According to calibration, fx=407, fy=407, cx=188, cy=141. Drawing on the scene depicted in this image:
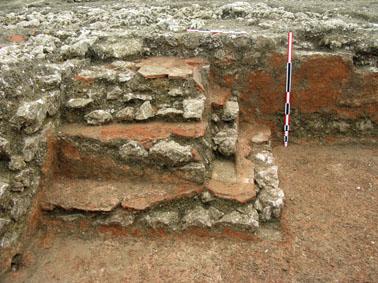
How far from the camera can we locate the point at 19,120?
3.54 m

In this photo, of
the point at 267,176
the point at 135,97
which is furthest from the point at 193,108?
the point at 267,176

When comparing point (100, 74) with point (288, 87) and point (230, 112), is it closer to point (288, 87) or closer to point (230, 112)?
point (230, 112)

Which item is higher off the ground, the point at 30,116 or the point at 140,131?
the point at 30,116

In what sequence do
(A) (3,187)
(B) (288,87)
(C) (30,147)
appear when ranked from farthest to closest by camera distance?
(B) (288,87)
(C) (30,147)
(A) (3,187)

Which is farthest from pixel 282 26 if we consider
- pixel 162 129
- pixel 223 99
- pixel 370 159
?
pixel 162 129

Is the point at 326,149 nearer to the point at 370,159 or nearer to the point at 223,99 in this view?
the point at 370,159

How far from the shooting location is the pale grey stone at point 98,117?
13.4 ft

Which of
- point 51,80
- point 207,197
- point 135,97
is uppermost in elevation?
point 51,80

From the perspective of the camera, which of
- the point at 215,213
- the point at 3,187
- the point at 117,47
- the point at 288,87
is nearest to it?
the point at 3,187

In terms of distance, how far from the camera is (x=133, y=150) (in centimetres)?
385

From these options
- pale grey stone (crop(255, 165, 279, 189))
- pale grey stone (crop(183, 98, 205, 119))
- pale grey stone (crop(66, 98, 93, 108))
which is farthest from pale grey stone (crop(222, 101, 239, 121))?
pale grey stone (crop(66, 98, 93, 108))

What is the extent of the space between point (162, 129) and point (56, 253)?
4.88 feet

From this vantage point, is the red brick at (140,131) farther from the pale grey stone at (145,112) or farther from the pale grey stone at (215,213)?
the pale grey stone at (215,213)

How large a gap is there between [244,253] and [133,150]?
4.53 ft
